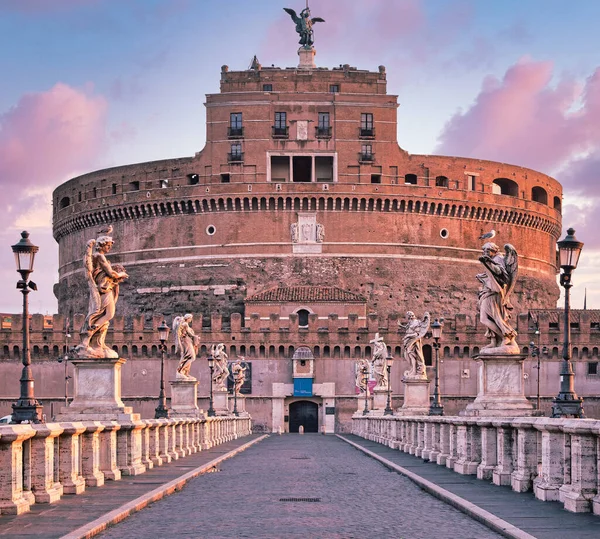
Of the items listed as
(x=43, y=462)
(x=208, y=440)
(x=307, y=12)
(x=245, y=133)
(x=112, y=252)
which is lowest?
(x=208, y=440)

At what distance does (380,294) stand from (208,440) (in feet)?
166

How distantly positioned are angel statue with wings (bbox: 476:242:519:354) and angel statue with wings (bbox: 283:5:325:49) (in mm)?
75076

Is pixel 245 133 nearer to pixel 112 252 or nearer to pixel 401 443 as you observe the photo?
pixel 112 252

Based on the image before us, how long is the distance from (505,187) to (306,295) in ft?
69.6

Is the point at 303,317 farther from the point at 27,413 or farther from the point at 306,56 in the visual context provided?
the point at 27,413

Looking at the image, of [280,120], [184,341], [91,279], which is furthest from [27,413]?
[280,120]

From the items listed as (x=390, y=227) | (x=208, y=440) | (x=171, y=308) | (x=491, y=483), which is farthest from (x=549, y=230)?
(x=491, y=483)

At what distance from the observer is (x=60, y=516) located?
425 inches

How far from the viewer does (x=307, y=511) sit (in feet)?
39.6

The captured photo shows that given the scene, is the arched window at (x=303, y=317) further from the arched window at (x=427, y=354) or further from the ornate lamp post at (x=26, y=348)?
the ornate lamp post at (x=26, y=348)

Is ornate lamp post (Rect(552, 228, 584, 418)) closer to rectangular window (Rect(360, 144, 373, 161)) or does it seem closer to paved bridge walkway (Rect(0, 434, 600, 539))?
paved bridge walkway (Rect(0, 434, 600, 539))

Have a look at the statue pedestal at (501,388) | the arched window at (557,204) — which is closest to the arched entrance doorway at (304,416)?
the arched window at (557,204)

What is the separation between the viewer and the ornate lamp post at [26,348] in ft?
49.8

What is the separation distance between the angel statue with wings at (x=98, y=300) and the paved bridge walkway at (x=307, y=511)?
83.9 inches
